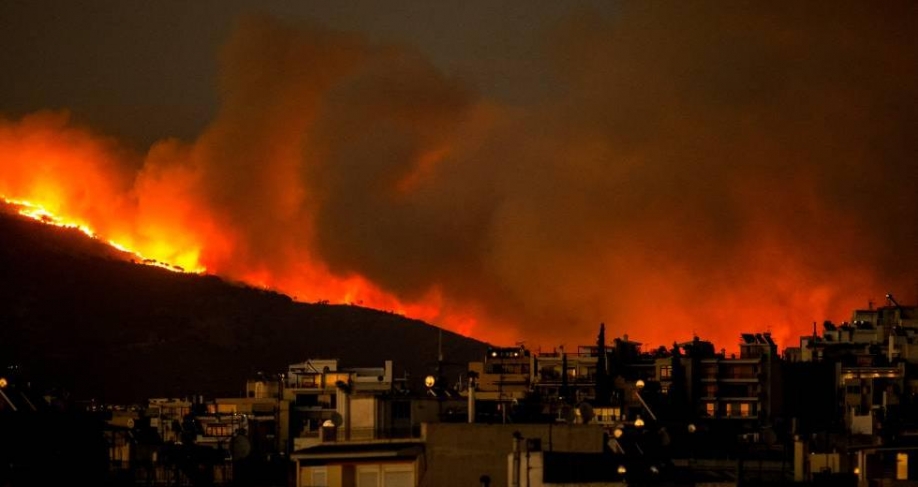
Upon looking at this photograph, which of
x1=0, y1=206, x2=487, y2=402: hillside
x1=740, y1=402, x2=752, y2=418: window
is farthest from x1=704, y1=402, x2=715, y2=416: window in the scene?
x1=0, y1=206, x2=487, y2=402: hillside

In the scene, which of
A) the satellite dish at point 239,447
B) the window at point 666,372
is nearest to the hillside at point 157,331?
the window at point 666,372

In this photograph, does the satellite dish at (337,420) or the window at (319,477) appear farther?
the satellite dish at (337,420)

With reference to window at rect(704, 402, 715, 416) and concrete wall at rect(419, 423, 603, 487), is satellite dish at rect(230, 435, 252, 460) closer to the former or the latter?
concrete wall at rect(419, 423, 603, 487)

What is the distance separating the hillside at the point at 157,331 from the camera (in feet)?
485

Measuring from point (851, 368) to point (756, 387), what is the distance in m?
3.75

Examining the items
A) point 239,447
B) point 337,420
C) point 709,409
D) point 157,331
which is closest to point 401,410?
point 337,420

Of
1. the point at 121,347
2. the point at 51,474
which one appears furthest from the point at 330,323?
the point at 51,474

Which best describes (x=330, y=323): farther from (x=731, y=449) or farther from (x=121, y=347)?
(x=731, y=449)

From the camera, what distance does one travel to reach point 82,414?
5959 cm

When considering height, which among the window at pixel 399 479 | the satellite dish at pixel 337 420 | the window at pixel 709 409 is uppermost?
the window at pixel 709 409

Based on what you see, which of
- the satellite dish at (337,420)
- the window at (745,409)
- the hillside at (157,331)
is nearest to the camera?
the satellite dish at (337,420)

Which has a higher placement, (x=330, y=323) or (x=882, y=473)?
(x=330, y=323)

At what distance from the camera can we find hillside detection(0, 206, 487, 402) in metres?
148

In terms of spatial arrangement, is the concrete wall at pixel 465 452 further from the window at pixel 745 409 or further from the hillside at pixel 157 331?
the hillside at pixel 157 331
